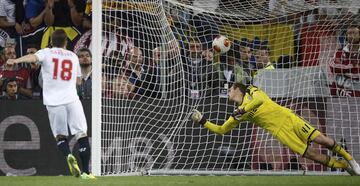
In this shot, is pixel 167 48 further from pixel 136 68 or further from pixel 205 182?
pixel 205 182

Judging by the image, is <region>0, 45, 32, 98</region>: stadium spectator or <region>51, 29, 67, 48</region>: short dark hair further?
<region>0, 45, 32, 98</region>: stadium spectator

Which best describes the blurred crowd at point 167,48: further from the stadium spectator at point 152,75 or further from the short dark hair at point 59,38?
the short dark hair at point 59,38

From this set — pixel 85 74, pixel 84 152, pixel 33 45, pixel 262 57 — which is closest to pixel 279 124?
pixel 262 57

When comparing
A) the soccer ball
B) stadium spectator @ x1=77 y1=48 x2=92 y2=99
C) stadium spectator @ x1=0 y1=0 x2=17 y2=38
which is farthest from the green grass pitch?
stadium spectator @ x1=0 y1=0 x2=17 y2=38

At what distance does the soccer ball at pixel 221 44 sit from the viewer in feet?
40.8

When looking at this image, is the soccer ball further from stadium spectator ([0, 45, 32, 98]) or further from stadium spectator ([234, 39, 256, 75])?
stadium spectator ([0, 45, 32, 98])

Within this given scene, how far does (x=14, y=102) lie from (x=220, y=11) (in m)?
3.50

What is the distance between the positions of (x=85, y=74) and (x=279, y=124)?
362 cm

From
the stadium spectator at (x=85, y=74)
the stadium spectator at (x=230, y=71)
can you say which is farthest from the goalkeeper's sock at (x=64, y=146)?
the stadium spectator at (x=230, y=71)

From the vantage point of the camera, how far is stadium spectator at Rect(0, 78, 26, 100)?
1348 centimetres

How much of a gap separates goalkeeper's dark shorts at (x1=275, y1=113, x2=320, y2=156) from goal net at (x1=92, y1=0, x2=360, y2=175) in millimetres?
783

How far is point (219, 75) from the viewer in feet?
43.1

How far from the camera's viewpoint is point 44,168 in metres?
12.5

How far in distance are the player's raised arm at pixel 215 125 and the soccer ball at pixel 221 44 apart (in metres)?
1.26
